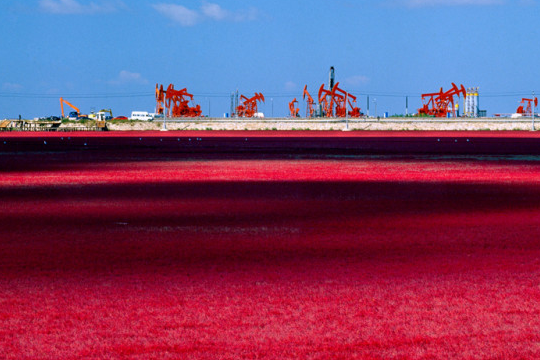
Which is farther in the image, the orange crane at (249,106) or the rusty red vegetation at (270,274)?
the orange crane at (249,106)

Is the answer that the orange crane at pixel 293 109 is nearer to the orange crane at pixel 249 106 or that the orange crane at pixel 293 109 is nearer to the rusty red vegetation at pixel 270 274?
the orange crane at pixel 249 106

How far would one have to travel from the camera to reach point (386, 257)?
28.8ft

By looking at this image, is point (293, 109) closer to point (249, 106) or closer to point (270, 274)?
point (249, 106)

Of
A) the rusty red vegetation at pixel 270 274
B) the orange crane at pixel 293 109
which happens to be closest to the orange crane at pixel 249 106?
the orange crane at pixel 293 109

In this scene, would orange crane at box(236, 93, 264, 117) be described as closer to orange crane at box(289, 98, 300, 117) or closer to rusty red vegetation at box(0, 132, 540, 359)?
orange crane at box(289, 98, 300, 117)

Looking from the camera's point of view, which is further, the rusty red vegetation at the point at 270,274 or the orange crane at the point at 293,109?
the orange crane at the point at 293,109

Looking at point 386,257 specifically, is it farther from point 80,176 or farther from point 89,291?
point 80,176

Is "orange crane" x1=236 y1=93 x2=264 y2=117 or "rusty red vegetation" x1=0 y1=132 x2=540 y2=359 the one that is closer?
"rusty red vegetation" x1=0 y1=132 x2=540 y2=359

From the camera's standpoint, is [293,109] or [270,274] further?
[293,109]

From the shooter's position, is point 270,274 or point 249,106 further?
point 249,106

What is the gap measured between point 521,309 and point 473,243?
10.8ft

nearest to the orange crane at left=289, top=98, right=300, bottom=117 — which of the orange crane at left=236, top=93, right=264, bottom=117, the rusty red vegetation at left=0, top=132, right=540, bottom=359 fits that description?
the orange crane at left=236, top=93, right=264, bottom=117

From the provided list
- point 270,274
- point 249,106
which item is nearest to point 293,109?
point 249,106

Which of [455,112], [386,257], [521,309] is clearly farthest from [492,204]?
[455,112]
